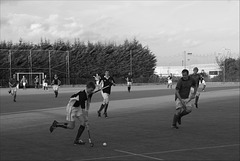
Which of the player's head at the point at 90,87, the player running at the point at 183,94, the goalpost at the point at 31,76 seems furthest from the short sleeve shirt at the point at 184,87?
the goalpost at the point at 31,76

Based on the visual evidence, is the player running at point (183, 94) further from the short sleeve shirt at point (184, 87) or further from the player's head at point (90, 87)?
the player's head at point (90, 87)

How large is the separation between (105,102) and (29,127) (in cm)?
390

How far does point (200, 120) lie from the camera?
47.8 ft

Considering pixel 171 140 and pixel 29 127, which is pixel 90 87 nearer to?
pixel 171 140

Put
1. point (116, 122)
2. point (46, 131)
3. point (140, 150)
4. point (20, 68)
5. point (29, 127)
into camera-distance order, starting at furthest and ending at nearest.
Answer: point (20, 68) → point (116, 122) → point (29, 127) → point (46, 131) → point (140, 150)

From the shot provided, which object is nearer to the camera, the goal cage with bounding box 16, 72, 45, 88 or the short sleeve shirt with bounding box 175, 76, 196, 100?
the short sleeve shirt with bounding box 175, 76, 196, 100

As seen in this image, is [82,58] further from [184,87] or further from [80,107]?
[80,107]

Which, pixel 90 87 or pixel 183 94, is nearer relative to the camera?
pixel 90 87

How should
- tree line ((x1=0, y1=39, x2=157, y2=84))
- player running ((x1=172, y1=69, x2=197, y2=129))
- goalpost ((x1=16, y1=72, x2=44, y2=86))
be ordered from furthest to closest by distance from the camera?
tree line ((x1=0, y1=39, x2=157, y2=84)) < goalpost ((x1=16, y1=72, x2=44, y2=86)) < player running ((x1=172, y1=69, x2=197, y2=129))

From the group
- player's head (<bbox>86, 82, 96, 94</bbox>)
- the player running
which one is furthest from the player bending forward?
the player running

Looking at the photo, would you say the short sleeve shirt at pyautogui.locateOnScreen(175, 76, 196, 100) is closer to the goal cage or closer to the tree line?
the goal cage

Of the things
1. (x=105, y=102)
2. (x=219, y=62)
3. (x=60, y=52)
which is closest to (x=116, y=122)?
(x=105, y=102)

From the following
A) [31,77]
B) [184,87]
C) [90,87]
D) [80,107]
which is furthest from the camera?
[31,77]

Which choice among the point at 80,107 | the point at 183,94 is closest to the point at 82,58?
the point at 183,94
